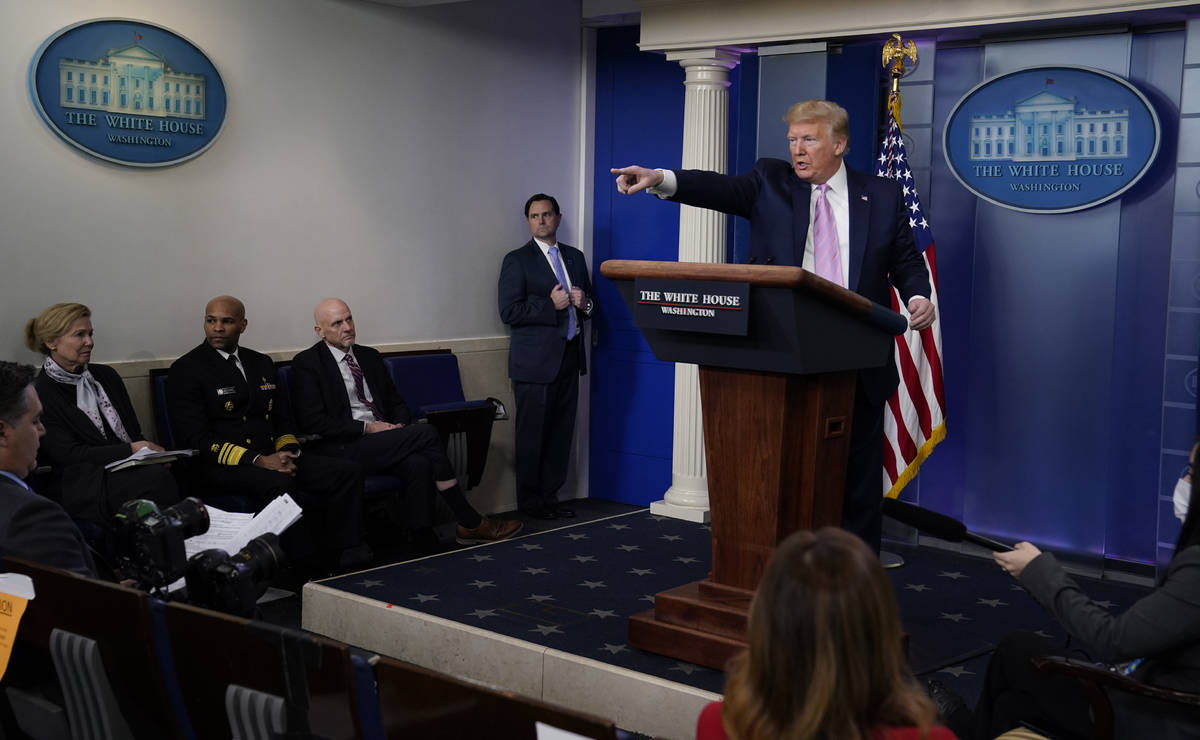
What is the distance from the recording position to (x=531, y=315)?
6227 mm

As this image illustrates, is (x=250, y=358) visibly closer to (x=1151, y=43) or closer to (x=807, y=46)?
(x=807, y=46)

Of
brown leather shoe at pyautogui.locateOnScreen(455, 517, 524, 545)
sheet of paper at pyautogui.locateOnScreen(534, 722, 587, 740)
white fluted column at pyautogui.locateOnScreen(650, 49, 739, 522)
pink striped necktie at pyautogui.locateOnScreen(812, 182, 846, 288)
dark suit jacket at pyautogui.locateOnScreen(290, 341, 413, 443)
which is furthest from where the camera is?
white fluted column at pyautogui.locateOnScreen(650, 49, 739, 522)

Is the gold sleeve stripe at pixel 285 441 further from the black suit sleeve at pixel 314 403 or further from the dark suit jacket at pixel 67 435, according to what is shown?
→ the dark suit jacket at pixel 67 435

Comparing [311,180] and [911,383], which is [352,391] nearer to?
[311,180]

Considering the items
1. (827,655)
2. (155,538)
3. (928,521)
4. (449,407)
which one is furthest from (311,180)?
(827,655)

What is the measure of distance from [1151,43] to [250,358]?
4.01 metres

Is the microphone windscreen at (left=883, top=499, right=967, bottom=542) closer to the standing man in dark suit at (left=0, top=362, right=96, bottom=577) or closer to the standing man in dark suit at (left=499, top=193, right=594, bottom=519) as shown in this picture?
the standing man in dark suit at (left=0, top=362, right=96, bottom=577)

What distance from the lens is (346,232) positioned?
5.79 metres

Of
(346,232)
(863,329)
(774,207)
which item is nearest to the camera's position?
(863,329)

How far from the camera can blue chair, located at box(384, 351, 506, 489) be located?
561 cm

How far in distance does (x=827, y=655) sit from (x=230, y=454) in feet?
12.8

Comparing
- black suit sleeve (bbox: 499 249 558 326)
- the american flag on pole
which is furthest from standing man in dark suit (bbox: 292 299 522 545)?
the american flag on pole

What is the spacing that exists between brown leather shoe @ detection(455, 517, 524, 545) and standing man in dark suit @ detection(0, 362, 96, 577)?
10.4 feet

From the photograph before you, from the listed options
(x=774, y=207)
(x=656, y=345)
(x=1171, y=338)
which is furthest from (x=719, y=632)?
(x=1171, y=338)
